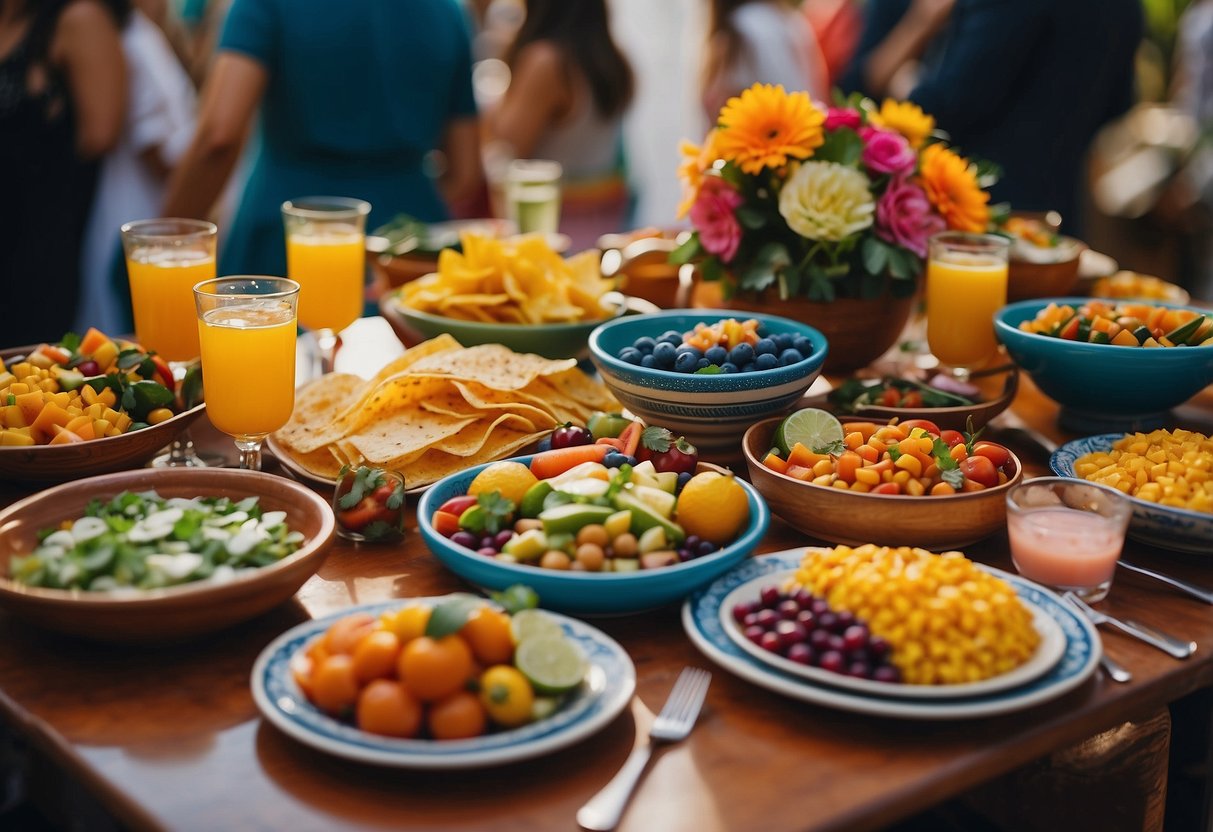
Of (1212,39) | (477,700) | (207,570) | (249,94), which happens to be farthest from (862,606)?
(1212,39)

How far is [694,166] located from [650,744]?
1.31m

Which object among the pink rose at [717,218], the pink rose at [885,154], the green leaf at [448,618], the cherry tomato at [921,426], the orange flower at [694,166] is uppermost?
the pink rose at [885,154]

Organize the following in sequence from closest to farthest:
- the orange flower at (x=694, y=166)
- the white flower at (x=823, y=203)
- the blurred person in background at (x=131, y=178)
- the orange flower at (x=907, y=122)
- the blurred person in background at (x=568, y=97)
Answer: the white flower at (x=823, y=203) → the orange flower at (x=694, y=166) → the orange flower at (x=907, y=122) → the blurred person in background at (x=131, y=178) → the blurred person in background at (x=568, y=97)

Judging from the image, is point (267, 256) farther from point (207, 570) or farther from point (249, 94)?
point (207, 570)

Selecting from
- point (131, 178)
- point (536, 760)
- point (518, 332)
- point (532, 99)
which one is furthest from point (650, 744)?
point (532, 99)

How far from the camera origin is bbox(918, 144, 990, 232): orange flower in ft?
7.09

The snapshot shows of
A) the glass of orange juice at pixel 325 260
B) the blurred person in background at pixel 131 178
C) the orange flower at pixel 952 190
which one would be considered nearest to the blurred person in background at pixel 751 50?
the blurred person in background at pixel 131 178

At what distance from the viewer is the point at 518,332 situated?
209 cm

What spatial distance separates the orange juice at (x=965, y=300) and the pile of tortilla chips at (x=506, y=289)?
0.62m

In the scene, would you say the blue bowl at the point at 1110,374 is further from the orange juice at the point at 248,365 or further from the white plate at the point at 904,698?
the orange juice at the point at 248,365

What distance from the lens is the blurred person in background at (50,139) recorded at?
3.17m

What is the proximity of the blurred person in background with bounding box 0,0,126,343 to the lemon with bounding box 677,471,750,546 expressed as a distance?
267cm

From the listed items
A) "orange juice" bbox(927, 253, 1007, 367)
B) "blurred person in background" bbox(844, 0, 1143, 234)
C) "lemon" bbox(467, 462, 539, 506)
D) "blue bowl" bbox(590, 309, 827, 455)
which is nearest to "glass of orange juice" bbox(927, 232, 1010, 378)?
"orange juice" bbox(927, 253, 1007, 367)

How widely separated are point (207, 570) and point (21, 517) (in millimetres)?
284
